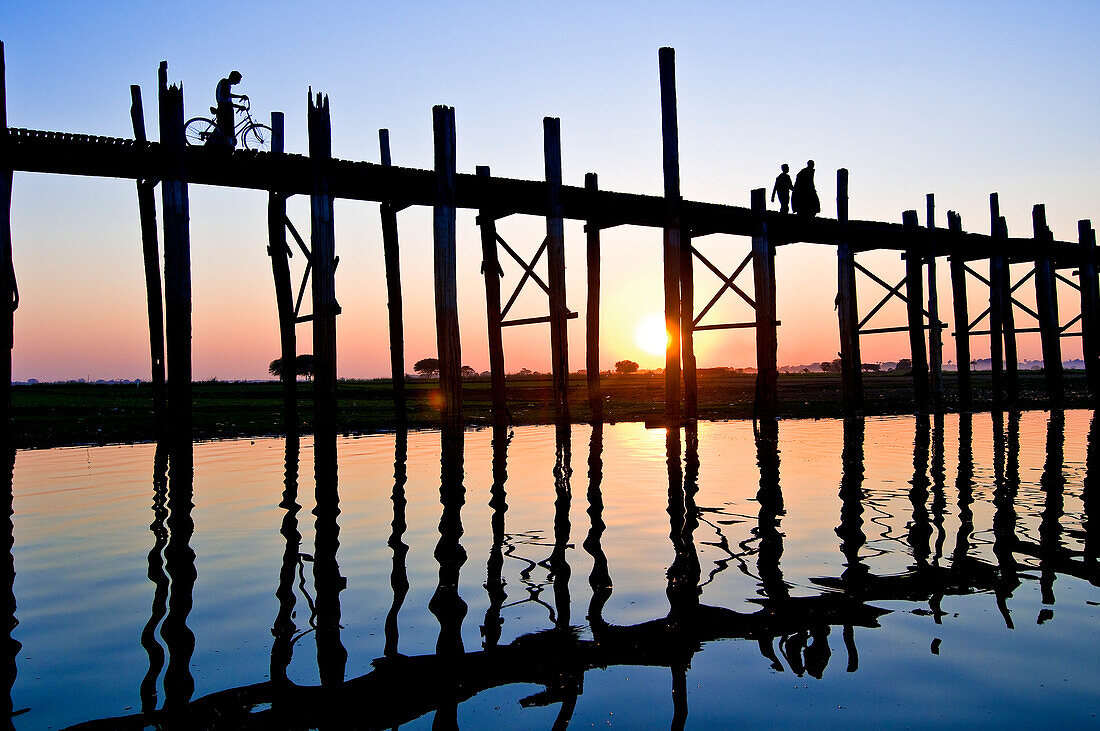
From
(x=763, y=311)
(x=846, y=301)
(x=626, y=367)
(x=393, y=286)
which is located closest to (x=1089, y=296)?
(x=846, y=301)

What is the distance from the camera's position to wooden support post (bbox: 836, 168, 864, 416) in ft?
60.9

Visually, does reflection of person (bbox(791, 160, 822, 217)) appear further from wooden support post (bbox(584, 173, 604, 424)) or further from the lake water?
the lake water

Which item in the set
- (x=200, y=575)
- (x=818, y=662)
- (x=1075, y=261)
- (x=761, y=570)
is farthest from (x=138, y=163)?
(x=1075, y=261)

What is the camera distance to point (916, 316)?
812 inches

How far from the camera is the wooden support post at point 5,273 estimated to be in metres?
10.2

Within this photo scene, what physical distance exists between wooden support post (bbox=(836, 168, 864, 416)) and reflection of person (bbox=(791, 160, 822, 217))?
2.55ft

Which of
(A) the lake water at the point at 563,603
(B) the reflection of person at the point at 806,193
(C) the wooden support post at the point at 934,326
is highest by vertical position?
(B) the reflection of person at the point at 806,193

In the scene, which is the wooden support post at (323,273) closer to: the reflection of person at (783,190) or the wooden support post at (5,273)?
the wooden support post at (5,273)

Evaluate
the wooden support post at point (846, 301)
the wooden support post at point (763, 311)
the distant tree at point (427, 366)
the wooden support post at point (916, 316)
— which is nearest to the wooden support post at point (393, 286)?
the wooden support post at point (763, 311)

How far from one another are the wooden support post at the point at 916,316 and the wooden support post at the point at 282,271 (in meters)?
14.2

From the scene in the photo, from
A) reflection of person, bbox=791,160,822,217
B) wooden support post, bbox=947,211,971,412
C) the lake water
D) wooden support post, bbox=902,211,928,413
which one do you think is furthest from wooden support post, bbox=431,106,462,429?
wooden support post, bbox=947,211,971,412

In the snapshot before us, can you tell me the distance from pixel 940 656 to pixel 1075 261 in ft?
87.2

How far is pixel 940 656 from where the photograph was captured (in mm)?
3906

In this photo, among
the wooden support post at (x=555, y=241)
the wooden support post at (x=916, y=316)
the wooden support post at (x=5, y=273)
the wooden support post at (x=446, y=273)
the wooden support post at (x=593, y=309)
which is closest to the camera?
the wooden support post at (x=5, y=273)
